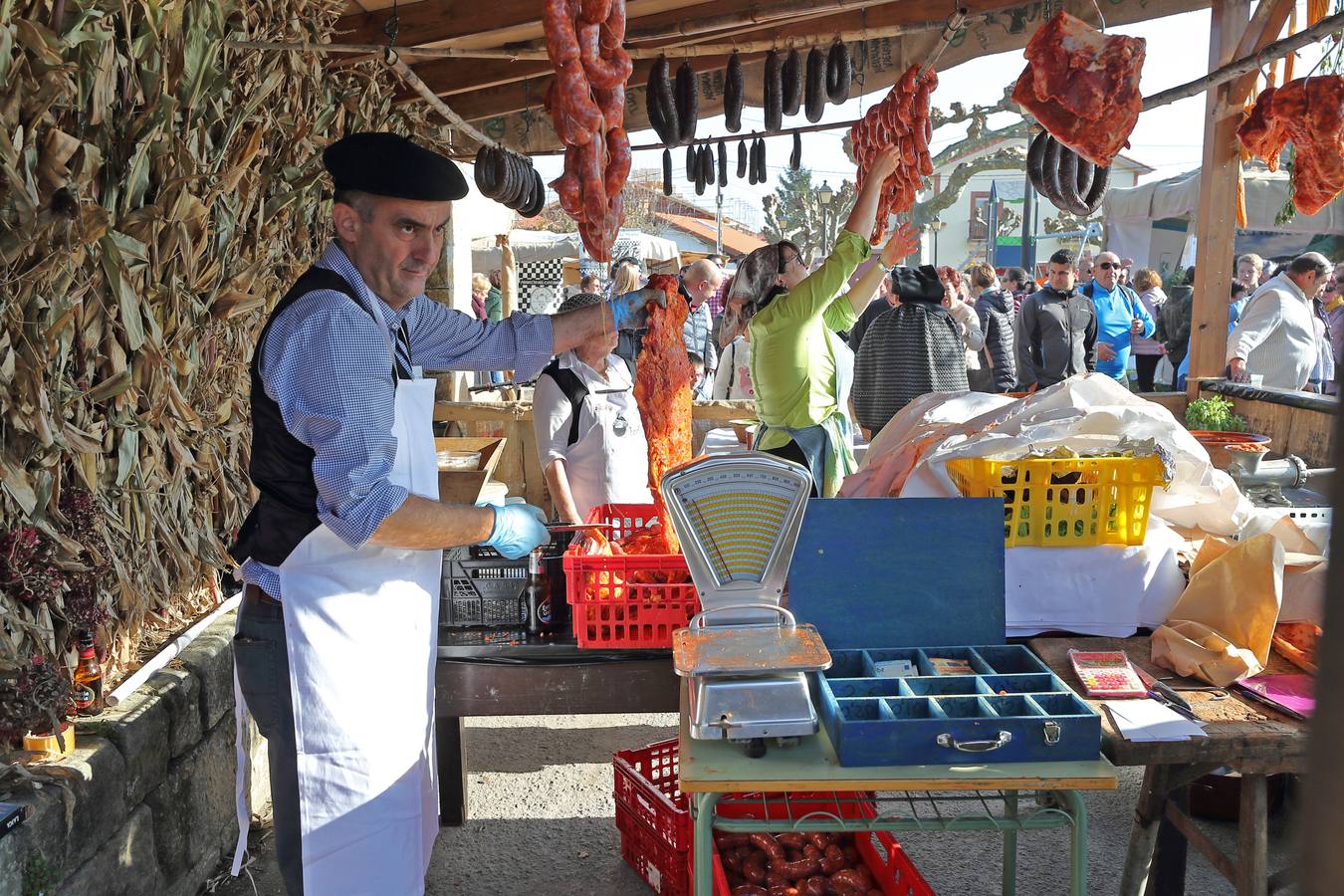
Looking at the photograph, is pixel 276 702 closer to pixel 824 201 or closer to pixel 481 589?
pixel 481 589

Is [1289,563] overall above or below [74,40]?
below

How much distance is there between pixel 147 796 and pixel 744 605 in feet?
7.18

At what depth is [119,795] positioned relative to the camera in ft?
10.8

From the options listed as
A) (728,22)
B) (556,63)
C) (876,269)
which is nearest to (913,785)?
(556,63)

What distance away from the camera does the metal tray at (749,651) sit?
242 cm

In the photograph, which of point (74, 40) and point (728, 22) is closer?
point (74, 40)

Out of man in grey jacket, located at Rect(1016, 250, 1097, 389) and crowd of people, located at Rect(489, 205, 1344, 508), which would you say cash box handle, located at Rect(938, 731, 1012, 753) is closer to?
crowd of people, located at Rect(489, 205, 1344, 508)

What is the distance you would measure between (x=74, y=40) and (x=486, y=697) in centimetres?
239

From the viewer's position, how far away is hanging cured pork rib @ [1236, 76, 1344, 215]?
4.61 m

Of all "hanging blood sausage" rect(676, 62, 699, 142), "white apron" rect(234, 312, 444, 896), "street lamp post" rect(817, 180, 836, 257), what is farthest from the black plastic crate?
"street lamp post" rect(817, 180, 836, 257)

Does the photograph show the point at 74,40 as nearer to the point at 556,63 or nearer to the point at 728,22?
the point at 556,63

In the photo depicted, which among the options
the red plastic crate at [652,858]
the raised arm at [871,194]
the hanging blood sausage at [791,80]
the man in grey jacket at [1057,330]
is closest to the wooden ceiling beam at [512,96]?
the hanging blood sausage at [791,80]

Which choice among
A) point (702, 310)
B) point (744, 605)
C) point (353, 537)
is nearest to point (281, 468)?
point (353, 537)

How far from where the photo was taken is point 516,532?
2916 millimetres
